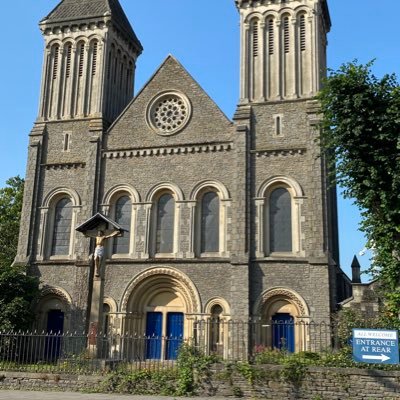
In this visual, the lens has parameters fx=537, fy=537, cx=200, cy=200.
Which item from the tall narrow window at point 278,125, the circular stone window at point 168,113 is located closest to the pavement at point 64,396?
the tall narrow window at point 278,125

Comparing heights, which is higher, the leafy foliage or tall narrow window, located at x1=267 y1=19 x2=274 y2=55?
tall narrow window, located at x1=267 y1=19 x2=274 y2=55

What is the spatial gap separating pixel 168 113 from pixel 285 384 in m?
16.2

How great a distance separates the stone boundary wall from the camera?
14227 mm

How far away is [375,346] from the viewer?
14.8 m

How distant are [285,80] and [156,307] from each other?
504 inches

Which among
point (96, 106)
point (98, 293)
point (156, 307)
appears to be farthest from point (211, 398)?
point (96, 106)

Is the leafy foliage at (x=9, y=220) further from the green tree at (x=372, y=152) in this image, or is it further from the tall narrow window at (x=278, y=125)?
the green tree at (x=372, y=152)

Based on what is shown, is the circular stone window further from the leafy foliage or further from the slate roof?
the leafy foliage

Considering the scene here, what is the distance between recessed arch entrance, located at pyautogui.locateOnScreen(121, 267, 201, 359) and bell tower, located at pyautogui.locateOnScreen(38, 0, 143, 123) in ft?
31.1

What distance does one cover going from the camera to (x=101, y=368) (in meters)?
16.8

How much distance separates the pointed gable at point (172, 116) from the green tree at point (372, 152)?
7.70 meters

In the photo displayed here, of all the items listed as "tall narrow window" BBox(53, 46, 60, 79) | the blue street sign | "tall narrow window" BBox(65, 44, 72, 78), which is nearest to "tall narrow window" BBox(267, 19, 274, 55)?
"tall narrow window" BBox(65, 44, 72, 78)

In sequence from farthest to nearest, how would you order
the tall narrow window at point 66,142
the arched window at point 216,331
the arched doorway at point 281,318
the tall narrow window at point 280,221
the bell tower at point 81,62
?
1. the bell tower at point 81,62
2. the tall narrow window at point 66,142
3. the tall narrow window at point 280,221
4. the arched window at point 216,331
5. the arched doorway at point 281,318

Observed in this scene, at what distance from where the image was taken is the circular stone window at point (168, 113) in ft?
88.4
